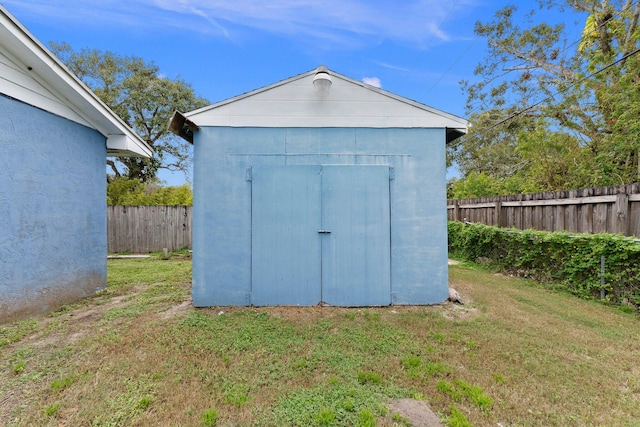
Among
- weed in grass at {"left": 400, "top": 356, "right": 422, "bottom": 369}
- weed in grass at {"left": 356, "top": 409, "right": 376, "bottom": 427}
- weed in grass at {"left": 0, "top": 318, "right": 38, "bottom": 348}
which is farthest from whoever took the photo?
weed in grass at {"left": 0, "top": 318, "right": 38, "bottom": 348}

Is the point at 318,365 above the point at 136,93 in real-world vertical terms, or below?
below

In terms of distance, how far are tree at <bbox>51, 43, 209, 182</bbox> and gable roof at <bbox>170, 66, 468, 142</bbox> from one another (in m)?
12.3

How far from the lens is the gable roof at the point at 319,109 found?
418cm

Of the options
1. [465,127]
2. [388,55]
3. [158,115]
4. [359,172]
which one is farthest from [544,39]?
[158,115]

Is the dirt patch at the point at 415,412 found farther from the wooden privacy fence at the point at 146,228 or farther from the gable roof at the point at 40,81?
the wooden privacy fence at the point at 146,228

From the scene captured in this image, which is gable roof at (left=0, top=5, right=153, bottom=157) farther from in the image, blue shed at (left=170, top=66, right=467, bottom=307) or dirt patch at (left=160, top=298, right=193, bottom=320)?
dirt patch at (left=160, top=298, right=193, bottom=320)

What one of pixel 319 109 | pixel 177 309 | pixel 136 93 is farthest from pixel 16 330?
pixel 136 93

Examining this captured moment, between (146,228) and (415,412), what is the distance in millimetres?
10098

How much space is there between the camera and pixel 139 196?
10.8 meters

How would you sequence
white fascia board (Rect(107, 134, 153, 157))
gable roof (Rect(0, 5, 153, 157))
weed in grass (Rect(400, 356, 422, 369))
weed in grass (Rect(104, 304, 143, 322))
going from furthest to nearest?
1. white fascia board (Rect(107, 134, 153, 157))
2. weed in grass (Rect(104, 304, 143, 322))
3. gable roof (Rect(0, 5, 153, 157))
4. weed in grass (Rect(400, 356, 422, 369))

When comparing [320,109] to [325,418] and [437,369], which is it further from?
[325,418]

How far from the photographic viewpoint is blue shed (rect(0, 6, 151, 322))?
3.55 metres

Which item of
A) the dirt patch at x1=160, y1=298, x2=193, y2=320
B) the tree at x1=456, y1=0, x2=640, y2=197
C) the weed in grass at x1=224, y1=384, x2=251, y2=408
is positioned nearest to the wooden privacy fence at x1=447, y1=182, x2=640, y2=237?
the tree at x1=456, y1=0, x2=640, y2=197

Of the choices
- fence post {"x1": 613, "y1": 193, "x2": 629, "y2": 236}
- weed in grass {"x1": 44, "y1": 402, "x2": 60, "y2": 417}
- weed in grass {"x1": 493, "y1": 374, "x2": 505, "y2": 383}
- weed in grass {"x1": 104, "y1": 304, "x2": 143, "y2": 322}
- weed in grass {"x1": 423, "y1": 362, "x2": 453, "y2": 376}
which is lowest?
weed in grass {"x1": 493, "y1": 374, "x2": 505, "y2": 383}
